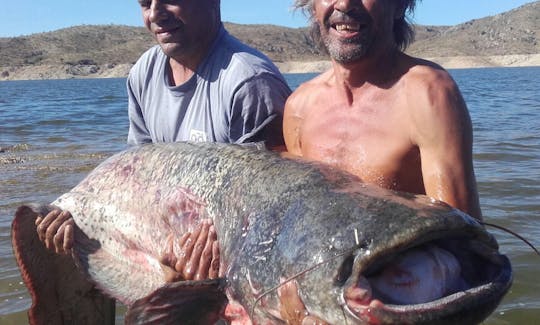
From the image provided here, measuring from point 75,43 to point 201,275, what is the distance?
116 m

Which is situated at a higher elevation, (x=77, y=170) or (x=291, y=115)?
(x=291, y=115)

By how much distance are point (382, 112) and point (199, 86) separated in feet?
4.14

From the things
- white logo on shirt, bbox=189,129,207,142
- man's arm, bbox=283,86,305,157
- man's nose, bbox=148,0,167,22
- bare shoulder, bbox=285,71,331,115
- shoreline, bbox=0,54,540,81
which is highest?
man's nose, bbox=148,0,167,22

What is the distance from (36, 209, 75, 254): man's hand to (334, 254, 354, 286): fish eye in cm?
197

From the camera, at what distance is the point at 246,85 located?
12.3ft

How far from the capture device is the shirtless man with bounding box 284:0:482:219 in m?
2.90

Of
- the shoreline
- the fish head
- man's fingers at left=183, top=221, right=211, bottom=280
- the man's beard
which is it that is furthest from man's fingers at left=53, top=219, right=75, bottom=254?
the shoreline

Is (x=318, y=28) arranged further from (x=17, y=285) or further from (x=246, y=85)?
(x=17, y=285)

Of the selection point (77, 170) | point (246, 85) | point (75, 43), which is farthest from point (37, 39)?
point (246, 85)

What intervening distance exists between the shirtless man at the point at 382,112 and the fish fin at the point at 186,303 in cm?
103

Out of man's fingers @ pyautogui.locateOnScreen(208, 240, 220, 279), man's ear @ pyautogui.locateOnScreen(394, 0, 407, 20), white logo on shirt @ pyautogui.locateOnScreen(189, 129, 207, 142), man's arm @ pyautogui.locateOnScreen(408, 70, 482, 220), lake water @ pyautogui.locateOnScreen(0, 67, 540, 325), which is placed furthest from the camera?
lake water @ pyautogui.locateOnScreen(0, 67, 540, 325)

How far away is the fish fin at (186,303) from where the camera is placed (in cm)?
250

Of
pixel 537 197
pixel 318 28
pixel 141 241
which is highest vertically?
pixel 318 28

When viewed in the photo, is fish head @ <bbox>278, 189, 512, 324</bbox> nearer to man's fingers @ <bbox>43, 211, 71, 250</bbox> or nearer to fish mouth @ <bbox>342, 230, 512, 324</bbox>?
fish mouth @ <bbox>342, 230, 512, 324</bbox>
